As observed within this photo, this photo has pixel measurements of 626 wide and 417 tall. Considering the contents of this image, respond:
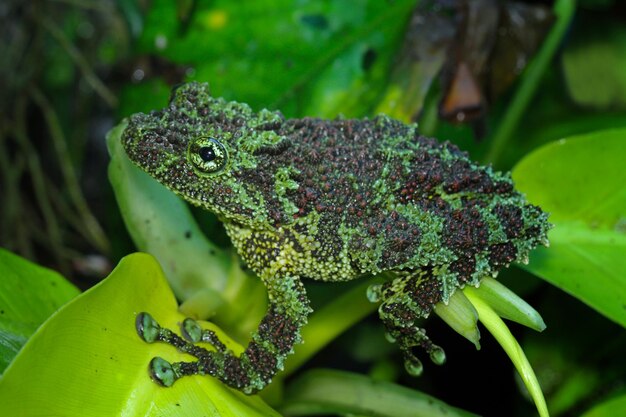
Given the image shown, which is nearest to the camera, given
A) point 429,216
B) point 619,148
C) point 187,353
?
point 187,353

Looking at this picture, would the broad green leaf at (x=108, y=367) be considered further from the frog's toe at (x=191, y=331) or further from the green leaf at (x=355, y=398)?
the green leaf at (x=355, y=398)

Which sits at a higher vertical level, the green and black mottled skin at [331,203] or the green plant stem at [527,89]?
the green plant stem at [527,89]

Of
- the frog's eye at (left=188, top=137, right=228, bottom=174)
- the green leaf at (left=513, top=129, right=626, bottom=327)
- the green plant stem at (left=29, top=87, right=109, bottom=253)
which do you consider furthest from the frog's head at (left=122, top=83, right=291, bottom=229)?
the green plant stem at (left=29, top=87, right=109, bottom=253)

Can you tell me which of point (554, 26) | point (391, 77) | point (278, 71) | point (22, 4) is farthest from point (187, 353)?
point (22, 4)

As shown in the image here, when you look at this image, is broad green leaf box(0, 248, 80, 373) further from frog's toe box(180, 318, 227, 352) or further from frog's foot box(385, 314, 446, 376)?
frog's foot box(385, 314, 446, 376)

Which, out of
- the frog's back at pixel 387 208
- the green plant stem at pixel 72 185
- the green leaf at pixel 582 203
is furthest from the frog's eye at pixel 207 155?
the green plant stem at pixel 72 185

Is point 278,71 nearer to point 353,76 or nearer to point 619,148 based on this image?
point 353,76

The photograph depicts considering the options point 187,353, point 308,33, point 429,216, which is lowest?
point 187,353
